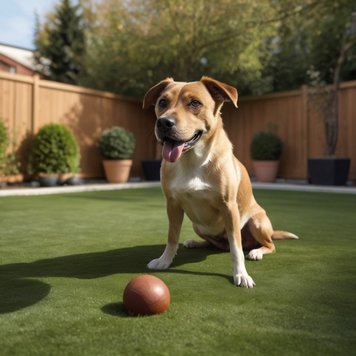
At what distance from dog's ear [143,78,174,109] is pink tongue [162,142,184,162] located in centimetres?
50

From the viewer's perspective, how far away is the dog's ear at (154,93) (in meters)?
2.86

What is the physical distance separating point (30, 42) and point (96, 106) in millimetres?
16164

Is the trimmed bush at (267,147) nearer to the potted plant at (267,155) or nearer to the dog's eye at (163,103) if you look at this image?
the potted plant at (267,155)

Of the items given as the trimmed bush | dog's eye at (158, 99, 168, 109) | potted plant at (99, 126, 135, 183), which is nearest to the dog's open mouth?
dog's eye at (158, 99, 168, 109)

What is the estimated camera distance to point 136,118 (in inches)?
537

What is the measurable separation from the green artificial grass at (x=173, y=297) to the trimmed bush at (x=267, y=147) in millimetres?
7361

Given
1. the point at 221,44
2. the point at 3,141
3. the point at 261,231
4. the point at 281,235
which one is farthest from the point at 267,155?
the point at 261,231

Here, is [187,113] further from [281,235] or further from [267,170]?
[267,170]

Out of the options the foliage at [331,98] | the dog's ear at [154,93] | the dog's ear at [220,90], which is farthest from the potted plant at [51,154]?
the dog's ear at [220,90]

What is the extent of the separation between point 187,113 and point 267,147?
9.37 metres

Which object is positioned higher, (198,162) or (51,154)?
(51,154)

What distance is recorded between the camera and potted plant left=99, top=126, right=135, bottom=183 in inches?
456

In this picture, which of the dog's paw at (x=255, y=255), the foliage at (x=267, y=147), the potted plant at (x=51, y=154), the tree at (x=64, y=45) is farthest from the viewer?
the tree at (x=64, y=45)

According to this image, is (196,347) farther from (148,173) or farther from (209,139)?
(148,173)
